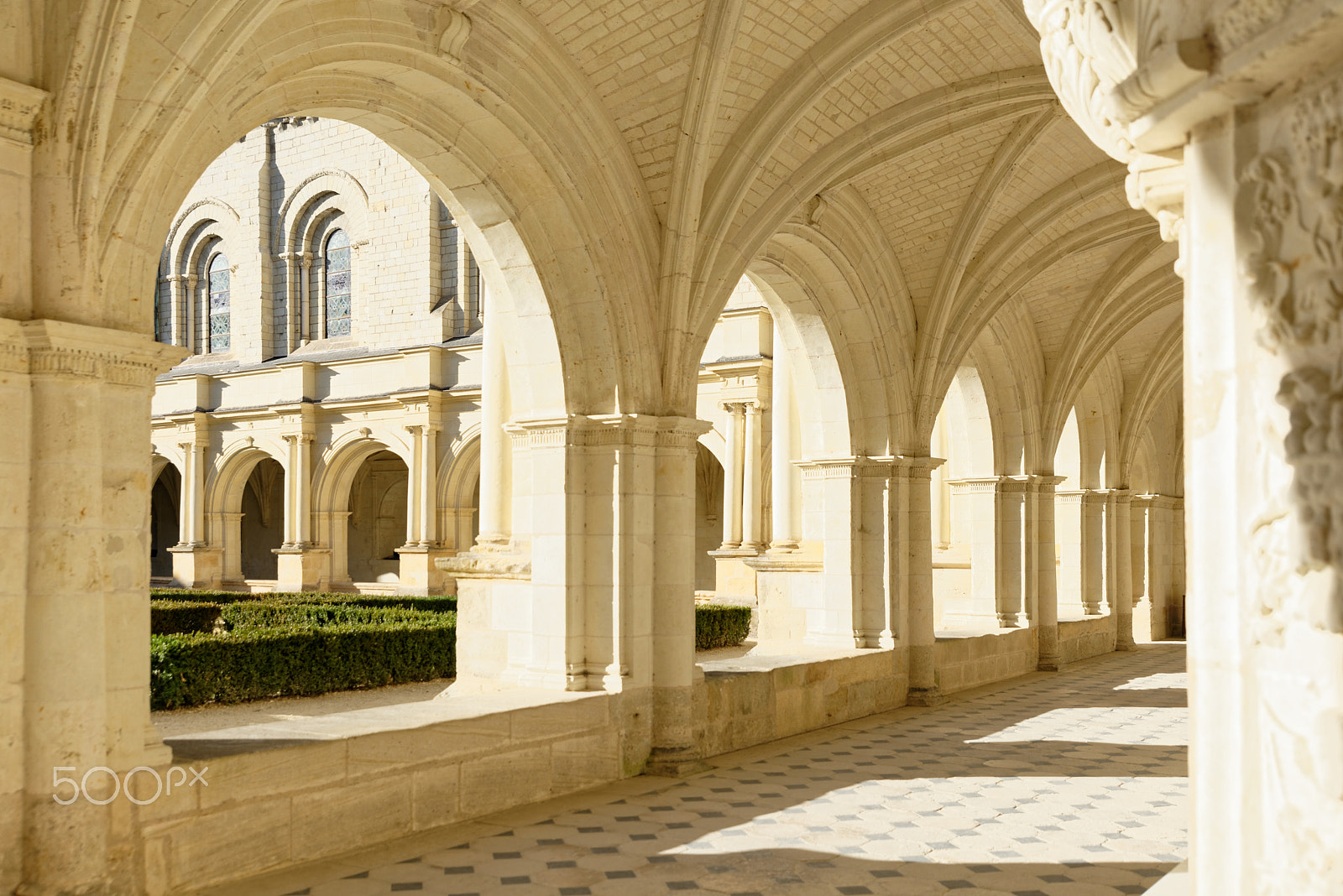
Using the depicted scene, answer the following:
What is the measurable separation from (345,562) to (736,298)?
9.86 metres

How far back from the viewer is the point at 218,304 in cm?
2455

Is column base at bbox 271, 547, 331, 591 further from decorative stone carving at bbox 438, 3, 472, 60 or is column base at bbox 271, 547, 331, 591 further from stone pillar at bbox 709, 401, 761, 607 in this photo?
decorative stone carving at bbox 438, 3, 472, 60

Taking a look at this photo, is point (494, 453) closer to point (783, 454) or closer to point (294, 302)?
point (783, 454)

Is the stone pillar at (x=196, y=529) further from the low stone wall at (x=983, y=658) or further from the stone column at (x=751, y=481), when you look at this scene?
the low stone wall at (x=983, y=658)

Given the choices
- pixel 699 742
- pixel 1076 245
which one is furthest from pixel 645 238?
pixel 1076 245

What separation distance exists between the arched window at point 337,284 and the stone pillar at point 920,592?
1507 cm

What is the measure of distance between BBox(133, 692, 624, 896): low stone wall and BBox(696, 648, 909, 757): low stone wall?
1094mm

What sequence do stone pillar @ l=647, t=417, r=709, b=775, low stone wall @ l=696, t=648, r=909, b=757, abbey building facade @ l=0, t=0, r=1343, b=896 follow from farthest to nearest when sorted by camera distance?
low stone wall @ l=696, t=648, r=909, b=757, stone pillar @ l=647, t=417, r=709, b=775, abbey building facade @ l=0, t=0, r=1343, b=896

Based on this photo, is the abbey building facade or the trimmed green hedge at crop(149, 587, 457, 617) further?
the trimmed green hedge at crop(149, 587, 457, 617)

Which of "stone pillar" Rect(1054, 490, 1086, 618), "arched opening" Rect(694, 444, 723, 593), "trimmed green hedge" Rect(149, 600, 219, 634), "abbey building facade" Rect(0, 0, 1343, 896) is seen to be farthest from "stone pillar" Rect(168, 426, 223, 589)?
"stone pillar" Rect(1054, 490, 1086, 618)

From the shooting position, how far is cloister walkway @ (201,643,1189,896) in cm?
485

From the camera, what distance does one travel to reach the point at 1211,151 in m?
1.64

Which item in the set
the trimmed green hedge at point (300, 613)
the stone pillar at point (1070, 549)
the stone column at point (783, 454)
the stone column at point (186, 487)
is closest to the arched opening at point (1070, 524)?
the stone pillar at point (1070, 549)

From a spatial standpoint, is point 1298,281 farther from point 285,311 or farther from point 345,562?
point 285,311
